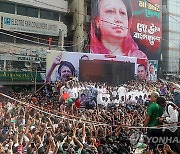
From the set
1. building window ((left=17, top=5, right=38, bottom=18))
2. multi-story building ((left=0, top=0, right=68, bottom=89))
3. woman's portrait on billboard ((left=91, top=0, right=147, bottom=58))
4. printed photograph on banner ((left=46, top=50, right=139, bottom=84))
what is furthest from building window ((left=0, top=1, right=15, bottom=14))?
printed photograph on banner ((left=46, top=50, right=139, bottom=84))

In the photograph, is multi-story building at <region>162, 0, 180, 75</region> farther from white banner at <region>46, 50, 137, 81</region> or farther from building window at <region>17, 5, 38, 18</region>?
white banner at <region>46, 50, 137, 81</region>

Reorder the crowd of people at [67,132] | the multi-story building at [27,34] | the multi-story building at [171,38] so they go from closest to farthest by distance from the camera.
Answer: the crowd of people at [67,132]
the multi-story building at [27,34]
the multi-story building at [171,38]

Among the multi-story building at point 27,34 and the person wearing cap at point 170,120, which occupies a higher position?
the multi-story building at point 27,34

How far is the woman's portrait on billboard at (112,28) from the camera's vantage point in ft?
80.4

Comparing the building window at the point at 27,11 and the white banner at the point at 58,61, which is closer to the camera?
the white banner at the point at 58,61

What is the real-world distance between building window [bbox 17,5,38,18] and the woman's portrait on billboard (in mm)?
4269

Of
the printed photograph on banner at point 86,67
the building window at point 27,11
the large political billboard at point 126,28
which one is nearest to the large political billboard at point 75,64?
the printed photograph on banner at point 86,67

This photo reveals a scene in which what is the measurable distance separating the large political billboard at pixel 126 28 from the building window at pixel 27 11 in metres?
4.26

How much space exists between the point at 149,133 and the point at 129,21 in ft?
75.6

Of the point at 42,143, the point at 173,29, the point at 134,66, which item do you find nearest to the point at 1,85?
the point at 134,66

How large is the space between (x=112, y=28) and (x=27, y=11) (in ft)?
22.5

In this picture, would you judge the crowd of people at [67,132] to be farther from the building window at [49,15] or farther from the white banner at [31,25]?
the building window at [49,15]

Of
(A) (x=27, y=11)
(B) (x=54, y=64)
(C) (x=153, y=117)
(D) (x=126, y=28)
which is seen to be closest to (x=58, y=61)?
(B) (x=54, y=64)

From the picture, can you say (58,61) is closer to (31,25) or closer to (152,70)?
(31,25)
